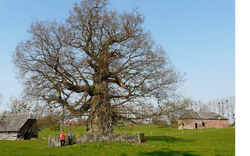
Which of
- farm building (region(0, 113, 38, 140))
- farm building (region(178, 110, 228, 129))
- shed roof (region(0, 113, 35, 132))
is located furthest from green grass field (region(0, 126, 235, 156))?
farm building (region(178, 110, 228, 129))

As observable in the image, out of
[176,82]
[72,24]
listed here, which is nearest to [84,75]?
[72,24]

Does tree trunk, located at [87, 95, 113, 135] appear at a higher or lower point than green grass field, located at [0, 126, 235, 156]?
higher

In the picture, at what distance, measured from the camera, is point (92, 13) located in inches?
887

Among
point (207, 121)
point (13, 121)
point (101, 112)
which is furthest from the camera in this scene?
point (207, 121)

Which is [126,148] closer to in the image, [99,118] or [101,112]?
[101,112]

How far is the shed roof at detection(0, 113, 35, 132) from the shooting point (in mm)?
39156

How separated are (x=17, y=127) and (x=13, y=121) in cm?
239

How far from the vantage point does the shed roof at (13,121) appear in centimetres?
3916

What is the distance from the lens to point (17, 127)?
1535 inches

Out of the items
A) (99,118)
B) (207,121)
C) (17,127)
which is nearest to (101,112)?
(99,118)

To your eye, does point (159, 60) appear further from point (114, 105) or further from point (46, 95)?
point (46, 95)

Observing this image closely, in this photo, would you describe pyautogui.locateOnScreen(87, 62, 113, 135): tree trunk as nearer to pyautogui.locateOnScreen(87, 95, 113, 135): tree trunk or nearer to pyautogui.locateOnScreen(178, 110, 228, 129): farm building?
pyautogui.locateOnScreen(87, 95, 113, 135): tree trunk
